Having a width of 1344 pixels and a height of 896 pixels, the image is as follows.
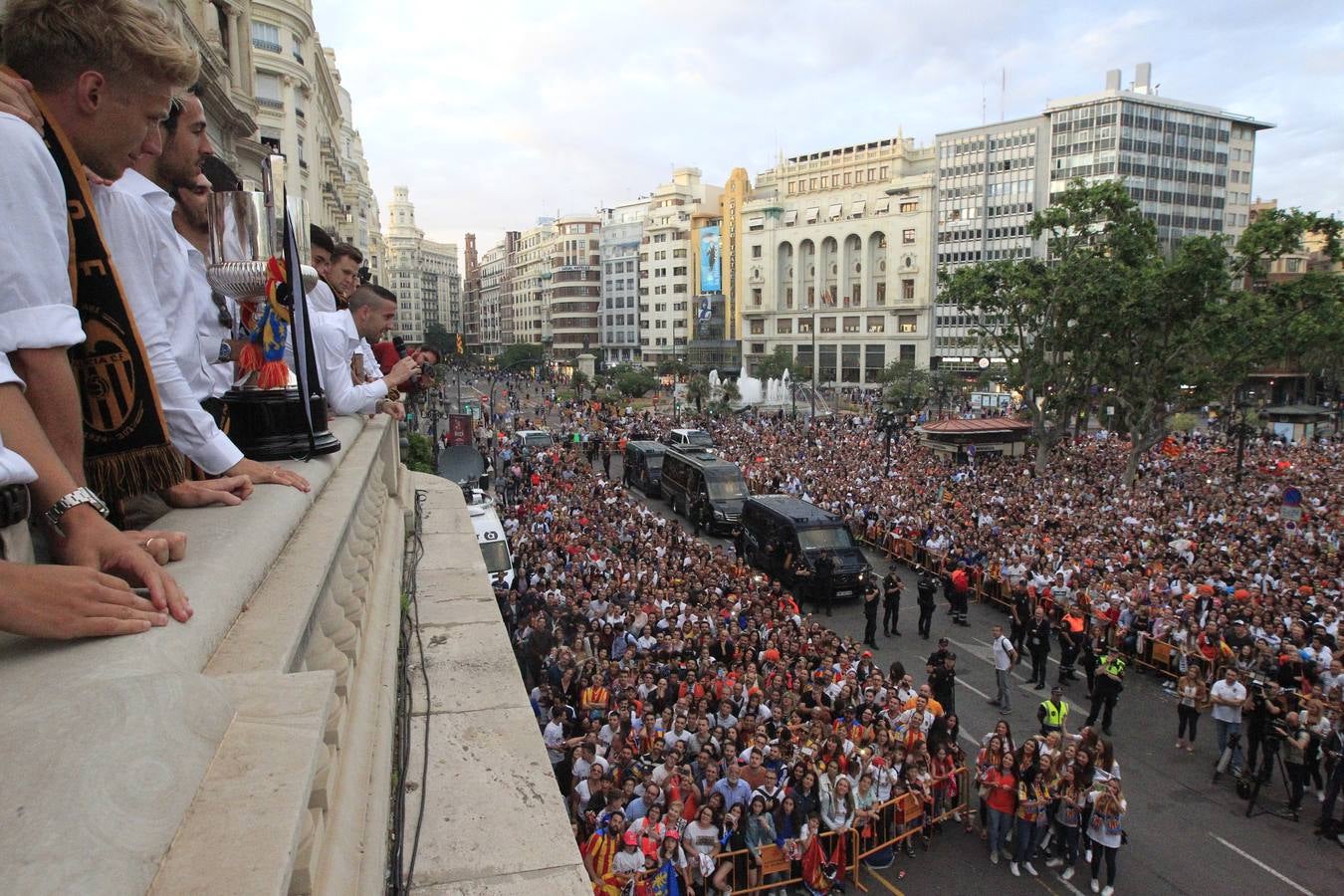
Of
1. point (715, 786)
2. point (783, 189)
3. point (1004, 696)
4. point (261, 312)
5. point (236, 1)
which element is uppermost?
point (783, 189)

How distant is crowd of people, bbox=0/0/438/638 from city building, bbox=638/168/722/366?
91631 mm

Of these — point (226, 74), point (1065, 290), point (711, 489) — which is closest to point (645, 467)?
point (711, 489)

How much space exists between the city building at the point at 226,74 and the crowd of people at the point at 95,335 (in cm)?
1616

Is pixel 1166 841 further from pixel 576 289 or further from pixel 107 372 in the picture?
pixel 576 289

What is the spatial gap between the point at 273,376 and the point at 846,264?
83.8 m

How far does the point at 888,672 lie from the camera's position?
1392 cm

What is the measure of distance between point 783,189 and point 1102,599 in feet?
280

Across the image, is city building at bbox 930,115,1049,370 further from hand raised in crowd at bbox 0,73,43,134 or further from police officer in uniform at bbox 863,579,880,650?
hand raised in crowd at bbox 0,73,43,134

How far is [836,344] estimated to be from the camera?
279 ft

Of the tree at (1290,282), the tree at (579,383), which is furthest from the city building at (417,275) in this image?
the tree at (1290,282)

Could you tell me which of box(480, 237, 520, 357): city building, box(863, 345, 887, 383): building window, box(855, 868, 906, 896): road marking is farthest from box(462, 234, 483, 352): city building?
box(855, 868, 906, 896): road marking

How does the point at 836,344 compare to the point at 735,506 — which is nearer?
the point at 735,506

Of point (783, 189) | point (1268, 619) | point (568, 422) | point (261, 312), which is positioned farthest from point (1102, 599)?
point (783, 189)

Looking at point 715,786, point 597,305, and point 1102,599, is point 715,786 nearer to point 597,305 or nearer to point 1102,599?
point 1102,599
